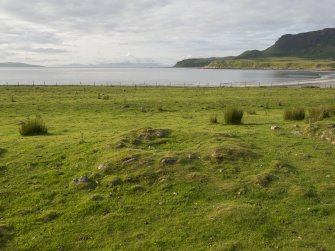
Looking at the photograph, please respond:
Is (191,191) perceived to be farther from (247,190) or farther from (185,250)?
(185,250)

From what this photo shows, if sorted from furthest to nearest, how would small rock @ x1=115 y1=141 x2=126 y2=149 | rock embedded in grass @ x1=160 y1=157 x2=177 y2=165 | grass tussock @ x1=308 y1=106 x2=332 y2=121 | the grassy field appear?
grass tussock @ x1=308 y1=106 x2=332 y2=121 < small rock @ x1=115 y1=141 x2=126 y2=149 < rock embedded in grass @ x1=160 y1=157 x2=177 y2=165 < the grassy field

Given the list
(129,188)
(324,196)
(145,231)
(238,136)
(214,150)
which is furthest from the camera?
(238,136)

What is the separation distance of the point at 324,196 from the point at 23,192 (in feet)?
30.8

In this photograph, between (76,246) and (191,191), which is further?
(191,191)

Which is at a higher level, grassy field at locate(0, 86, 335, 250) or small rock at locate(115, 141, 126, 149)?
small rock at locate(115, 141, 126, 149)

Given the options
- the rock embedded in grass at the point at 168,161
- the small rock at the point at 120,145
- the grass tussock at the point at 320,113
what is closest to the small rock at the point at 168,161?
the rock embedded in grass at the point at 168,161

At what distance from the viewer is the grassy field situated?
8.99m

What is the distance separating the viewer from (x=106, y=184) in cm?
1184

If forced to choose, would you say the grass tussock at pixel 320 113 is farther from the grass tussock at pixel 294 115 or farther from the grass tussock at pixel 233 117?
the grass tussock at pixel 233 117

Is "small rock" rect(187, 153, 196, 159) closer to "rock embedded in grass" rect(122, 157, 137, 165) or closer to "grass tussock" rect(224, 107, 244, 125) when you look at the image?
"rock embedded in grass" rect(122, 157, 137, 165)

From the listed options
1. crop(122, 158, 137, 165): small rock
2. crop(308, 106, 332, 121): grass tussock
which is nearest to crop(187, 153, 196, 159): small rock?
crop(122, 158, 137, 165): small rock

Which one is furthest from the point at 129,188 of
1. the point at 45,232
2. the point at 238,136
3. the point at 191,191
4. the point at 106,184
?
the point at 238,136

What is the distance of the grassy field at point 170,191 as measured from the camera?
8.99 m

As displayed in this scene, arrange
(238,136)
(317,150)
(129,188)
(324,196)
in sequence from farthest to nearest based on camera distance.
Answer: (238,136), (317,150), (129,188), (324,196)
